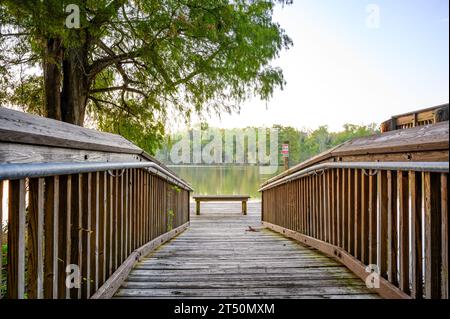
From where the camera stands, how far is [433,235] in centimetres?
156

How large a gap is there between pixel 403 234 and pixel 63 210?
74.4 inches

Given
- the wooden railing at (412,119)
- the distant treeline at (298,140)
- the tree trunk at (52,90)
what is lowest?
the wooden railing at (412,119)

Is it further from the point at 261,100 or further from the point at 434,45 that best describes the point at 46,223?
the point at 261,100

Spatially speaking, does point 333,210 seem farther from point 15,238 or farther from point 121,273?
point 15,238

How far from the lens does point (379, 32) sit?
104 inches

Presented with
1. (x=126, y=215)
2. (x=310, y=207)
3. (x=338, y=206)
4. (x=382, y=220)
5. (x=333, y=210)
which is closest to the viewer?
(x=382, y=220)

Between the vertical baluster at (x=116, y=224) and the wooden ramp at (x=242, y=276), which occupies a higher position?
the vertical baluster at (x=116, y=224)

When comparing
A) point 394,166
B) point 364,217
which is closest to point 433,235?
point 394,166

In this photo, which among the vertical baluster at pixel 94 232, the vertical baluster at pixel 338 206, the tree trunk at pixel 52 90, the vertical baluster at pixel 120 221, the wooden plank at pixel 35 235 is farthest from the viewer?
the tree trunk at pixel 52 90

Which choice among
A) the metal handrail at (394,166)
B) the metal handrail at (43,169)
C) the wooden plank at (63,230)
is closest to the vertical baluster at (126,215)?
the metal handrail at (43,169)

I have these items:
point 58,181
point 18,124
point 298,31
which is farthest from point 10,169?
point 298,31

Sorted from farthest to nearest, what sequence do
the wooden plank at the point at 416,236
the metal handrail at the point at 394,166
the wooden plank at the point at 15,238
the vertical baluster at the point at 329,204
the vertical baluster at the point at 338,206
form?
the vertical baluster at the point at 329,204 < the vertical baluster at the point at 338,206 < the wooden plank at the point at 416,236 < the metal handrail at the point at 394,166 < the wooden plank at the point at 15,238

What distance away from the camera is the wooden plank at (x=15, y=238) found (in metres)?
1.16

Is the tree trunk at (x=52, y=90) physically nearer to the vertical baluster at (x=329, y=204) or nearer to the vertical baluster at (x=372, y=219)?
the vertical baluster at (x=329, y=204)
